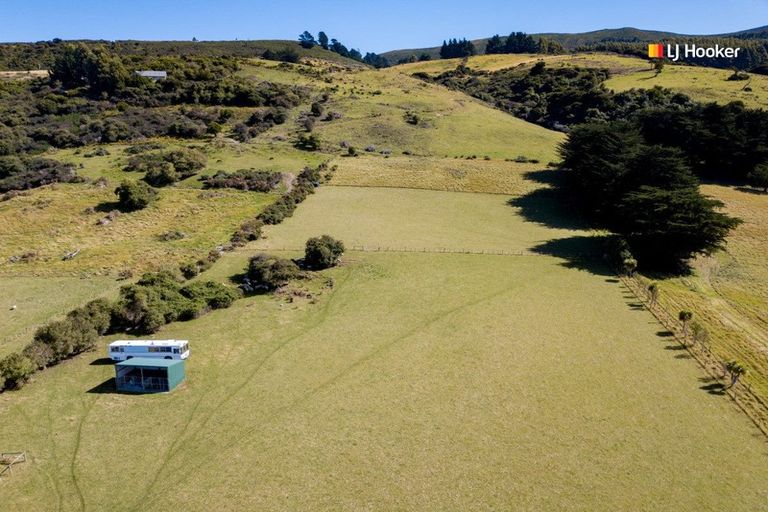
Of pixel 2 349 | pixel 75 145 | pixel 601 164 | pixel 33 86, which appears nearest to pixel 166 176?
pixel 75 145

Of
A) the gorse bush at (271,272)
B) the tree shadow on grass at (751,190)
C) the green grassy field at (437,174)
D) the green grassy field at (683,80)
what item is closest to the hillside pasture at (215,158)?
the green grassy field at (437,174)

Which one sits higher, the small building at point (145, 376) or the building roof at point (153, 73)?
the building roof at point (153, 73)

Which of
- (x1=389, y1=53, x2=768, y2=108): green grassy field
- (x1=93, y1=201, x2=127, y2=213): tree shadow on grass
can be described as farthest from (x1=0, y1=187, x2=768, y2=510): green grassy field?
(x1=389, y1=53, x2=768, y2=108): green grassy field

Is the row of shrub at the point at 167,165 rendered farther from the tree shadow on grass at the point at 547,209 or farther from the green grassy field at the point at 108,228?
the tree shadow on grass at the point at 547,209

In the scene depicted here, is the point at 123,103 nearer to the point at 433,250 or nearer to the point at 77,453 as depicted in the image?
the point at 433,250

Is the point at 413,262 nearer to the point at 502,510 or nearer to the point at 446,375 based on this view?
the point at 446,375

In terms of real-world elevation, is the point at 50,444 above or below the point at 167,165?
below

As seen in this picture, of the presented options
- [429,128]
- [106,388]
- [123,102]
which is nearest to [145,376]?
[106,388]
